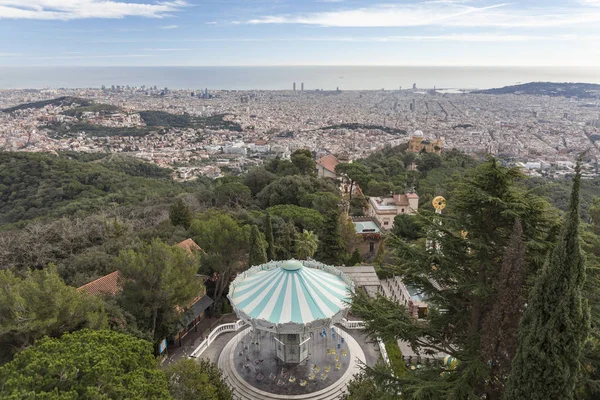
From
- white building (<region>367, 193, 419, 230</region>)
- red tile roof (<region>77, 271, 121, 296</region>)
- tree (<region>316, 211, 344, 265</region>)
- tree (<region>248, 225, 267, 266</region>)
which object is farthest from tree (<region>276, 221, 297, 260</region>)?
white building (<region>367, 193, 419, 230</region>)

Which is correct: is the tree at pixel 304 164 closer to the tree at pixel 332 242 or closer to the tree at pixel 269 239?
the tree at pixel 332 242

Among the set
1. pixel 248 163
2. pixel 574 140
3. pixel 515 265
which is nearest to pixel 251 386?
pixel 515 265

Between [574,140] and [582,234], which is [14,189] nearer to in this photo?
[582,234]

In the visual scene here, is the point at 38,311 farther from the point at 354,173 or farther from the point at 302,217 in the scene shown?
the point at 354,173

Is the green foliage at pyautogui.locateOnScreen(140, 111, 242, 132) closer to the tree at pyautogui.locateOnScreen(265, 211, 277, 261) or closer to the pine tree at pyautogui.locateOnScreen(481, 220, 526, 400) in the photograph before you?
the tree at pyautogui.locateOnScreen(265, 211, 277, 261)

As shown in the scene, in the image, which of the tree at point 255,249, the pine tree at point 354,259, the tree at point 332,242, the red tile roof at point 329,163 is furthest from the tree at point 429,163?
the tree at point 255,249

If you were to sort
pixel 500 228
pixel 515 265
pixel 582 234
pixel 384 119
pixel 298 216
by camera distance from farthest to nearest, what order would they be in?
pixel 384 119
pixel 298 216
pixel 500 228
pixel 582 234
pixel 515 265
